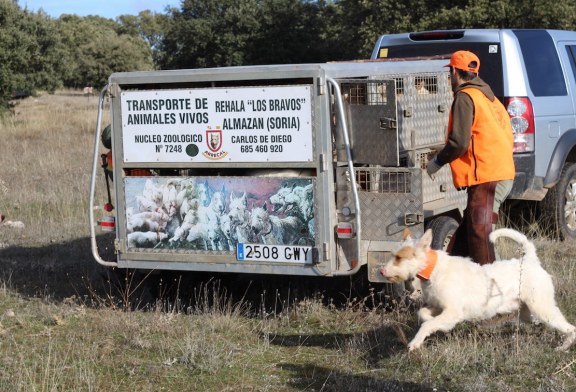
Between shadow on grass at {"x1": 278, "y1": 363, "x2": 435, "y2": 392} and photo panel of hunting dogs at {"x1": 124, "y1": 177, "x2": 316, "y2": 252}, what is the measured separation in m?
1.04

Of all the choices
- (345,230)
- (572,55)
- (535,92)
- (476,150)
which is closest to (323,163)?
(345,230)

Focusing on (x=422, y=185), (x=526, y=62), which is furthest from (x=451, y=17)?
(x=422, y=185)

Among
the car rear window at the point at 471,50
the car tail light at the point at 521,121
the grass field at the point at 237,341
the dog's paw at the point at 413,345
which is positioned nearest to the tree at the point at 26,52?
the grass field at the point at 237,341

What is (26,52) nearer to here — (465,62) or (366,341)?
(465,62)

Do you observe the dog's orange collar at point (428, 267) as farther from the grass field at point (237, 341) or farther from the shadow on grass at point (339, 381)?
the shadow on grass at point (339, 381)

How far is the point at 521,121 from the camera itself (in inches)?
342

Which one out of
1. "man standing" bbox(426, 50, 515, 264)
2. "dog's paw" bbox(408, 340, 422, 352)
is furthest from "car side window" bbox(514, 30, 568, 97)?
"dog's paw" bbox(408, 340, 422, 352)

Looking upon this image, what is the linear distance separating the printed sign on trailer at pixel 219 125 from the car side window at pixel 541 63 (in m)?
3.47

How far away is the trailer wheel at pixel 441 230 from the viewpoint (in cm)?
722

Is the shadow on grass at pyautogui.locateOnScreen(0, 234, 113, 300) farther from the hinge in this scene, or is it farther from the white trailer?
the hinge

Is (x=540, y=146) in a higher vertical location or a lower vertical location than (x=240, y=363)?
higher

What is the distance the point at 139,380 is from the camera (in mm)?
5625

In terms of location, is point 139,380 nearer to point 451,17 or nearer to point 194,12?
point 451,17

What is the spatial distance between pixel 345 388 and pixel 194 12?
146 feet
